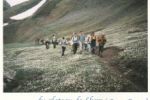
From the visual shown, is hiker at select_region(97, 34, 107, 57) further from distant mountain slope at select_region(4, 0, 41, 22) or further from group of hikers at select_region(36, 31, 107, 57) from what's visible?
distant mountain slope at select_region(4, 0, 41, 22)

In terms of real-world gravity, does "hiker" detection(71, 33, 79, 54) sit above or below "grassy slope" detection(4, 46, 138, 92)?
above

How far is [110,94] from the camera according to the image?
8.45m

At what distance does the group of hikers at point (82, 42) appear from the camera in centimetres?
881

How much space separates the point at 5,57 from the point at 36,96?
45.1 inches

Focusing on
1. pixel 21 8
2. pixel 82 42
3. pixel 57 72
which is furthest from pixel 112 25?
pixel 21 8

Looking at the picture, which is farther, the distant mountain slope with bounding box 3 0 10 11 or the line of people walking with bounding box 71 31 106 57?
the distant mountain slope with bounding box 3 0 10 11

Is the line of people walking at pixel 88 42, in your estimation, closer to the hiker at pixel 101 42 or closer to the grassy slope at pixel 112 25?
the hiker at pixel 101 42

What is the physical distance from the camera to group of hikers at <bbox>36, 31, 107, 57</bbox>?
8.81m

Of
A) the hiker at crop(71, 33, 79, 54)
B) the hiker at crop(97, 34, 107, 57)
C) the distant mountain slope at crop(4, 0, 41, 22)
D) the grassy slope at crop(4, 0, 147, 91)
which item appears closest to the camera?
the grassy slope at crop(4, 0, 147, 91)

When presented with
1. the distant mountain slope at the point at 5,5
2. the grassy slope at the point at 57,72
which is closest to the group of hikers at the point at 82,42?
the grassy slope at the point at 57,72

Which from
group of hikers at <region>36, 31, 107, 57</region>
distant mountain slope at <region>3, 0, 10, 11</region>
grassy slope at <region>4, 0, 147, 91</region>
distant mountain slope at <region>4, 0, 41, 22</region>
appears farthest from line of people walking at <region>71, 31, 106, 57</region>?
distant mountain slope at <region>3, 0, 10, 11</region>

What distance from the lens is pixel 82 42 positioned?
29.5 ft

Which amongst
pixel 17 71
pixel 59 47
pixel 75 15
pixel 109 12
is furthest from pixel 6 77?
pixel 109 12

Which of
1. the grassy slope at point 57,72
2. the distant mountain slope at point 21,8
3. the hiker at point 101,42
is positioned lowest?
the grassy slope at point 57,72
